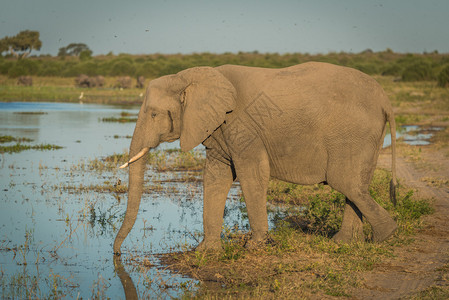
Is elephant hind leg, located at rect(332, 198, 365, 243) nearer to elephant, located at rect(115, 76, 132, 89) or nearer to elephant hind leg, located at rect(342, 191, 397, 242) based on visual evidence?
elephant hind leg, located at rect(342, 191, 397, 242)

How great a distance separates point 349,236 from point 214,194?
1725mm

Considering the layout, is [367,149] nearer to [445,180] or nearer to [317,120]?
[317,120]

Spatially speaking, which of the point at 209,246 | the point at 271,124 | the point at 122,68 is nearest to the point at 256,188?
the point at 271,124

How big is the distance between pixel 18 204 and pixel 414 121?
21.0 m

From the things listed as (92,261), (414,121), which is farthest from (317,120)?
(414,121)

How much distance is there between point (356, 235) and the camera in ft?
24.2

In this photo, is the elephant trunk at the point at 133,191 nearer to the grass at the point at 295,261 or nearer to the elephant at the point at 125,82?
the grass at the point at 295,261

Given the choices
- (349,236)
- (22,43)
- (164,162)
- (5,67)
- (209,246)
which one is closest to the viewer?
(209,246)

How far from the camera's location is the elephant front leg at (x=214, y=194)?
7.30 m

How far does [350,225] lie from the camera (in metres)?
7.44

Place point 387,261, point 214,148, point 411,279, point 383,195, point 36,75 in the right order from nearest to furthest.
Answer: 1. point 411,279
2. point 387,261
3. point 214,148
4. point 383,195
5. point 36,75

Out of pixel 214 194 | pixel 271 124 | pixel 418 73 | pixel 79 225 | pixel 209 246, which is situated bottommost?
pixel 79 225

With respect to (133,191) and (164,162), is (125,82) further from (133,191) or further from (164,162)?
(133,191)

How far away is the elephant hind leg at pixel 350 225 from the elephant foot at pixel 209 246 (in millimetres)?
1438
